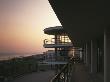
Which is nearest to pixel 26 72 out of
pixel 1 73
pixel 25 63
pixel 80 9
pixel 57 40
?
pixel 25 63

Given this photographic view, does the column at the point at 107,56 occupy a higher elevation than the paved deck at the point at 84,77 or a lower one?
higher

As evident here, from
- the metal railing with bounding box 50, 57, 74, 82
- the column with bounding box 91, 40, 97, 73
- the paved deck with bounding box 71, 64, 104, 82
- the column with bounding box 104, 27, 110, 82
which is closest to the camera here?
the metal railing with bounding box 50, 57, 74, 82

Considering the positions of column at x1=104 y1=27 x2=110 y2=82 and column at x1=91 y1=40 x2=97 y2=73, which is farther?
column at x1=91 y1=40 x2=97 y2=73

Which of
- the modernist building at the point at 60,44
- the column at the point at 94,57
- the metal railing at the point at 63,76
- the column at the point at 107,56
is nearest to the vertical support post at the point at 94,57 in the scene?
the column at the point at 94,57

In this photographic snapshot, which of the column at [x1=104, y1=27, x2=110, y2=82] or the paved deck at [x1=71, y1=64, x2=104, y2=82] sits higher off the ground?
the column at [x1=104, y1=27, x2=110, y2=82]

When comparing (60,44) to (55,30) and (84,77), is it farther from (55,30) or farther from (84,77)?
(84,77)

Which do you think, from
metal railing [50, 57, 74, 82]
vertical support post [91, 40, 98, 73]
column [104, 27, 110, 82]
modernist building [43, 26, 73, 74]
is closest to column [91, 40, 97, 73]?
vertical support post [91, 40, 98, 73]

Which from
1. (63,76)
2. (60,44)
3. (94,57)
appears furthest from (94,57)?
(60,44)

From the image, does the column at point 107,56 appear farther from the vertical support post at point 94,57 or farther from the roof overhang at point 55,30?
the roof overhang at point 55,30

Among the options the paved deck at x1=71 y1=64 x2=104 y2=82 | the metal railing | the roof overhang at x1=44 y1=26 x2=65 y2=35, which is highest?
the roof overhang at x1=44 y1=26 x2=65 y2=35

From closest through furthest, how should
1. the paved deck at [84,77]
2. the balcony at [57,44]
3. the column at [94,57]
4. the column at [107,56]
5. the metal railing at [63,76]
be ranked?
the metal railing at [63,76], the column at [107,56], the paved deck at [84,77], the column at [94,57], the balcony at [57,44]

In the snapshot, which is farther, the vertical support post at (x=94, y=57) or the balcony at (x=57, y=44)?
the balcony at (x=57, y=44)

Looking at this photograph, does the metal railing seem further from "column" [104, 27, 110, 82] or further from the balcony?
the balcony

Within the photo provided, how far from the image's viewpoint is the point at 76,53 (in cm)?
6488
